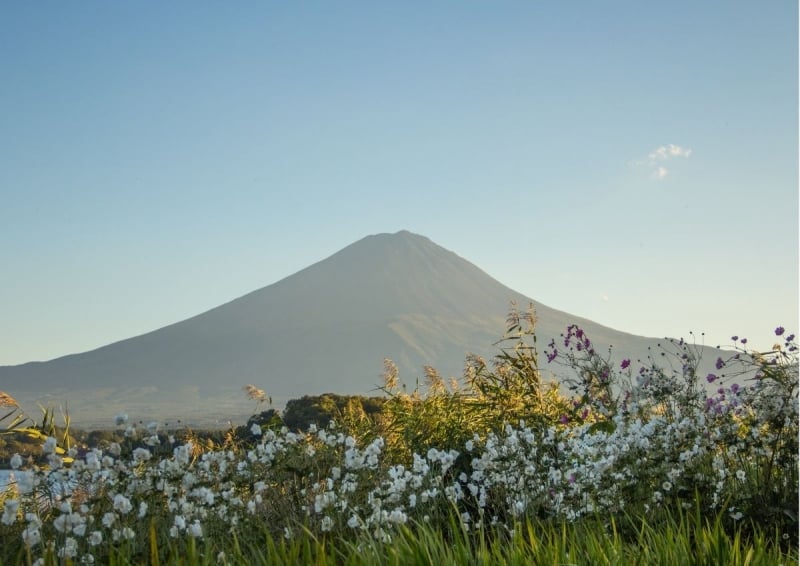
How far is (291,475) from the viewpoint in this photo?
6055 mm

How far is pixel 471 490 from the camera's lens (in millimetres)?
6438

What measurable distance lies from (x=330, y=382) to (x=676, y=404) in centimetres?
17748

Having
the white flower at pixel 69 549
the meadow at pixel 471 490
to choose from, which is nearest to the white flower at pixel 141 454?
the meadow at pixel 471 490

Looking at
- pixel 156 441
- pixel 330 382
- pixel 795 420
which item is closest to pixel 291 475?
pixel 156 441

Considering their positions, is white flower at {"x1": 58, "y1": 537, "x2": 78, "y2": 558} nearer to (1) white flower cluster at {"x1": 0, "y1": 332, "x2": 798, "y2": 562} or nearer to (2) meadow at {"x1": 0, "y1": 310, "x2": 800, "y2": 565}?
(2) meadow at {"x1": 0, "y1": 310, "x2": 800, "y2": 565}

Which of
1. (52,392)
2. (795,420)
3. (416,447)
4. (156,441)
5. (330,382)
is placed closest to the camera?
(156,441)

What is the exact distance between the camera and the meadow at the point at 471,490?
164 inches

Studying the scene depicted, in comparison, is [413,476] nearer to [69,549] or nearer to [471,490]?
[471,490]

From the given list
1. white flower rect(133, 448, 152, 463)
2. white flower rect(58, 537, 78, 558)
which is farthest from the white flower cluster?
white flower rect(58, 537, 78, 558)

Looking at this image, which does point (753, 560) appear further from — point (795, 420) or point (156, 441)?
point (156, 441)

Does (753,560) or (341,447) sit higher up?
(341,447)

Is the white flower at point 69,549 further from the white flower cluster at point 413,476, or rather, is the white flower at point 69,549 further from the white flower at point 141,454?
the white flower at point 141,454

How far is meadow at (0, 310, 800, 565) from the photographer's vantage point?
4.17 meters

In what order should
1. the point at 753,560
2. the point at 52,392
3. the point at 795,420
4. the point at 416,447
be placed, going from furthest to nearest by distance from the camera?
the point at 52,392 < the point at 416,447 < the point at 795,420 < the point at 753,560
